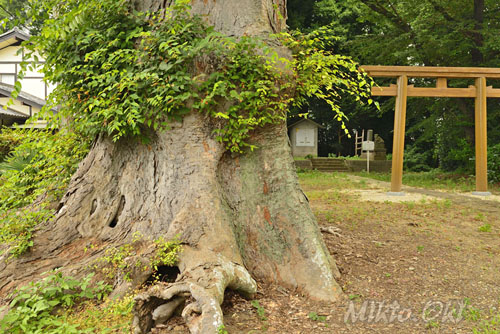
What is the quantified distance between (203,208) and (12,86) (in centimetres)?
1657

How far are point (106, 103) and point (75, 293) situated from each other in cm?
184

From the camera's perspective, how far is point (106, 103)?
381 cm

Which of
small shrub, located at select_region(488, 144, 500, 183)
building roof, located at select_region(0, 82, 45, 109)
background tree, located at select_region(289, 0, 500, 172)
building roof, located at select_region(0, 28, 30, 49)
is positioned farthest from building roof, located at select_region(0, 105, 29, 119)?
small shrub, located at select_region(488, 144, 500, 183)

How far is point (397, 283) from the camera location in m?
3.86

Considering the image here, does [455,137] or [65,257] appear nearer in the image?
[65,257]

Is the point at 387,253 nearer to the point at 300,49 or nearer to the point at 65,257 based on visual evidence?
the point at 300,49

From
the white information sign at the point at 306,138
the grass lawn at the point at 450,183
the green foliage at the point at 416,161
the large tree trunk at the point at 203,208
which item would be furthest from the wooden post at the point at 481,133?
the white information sign at the point at 306,138

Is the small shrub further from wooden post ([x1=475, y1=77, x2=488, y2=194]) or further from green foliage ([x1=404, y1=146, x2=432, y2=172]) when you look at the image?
green foliage ([x1=404, y1=146, x2=432, y2=172])

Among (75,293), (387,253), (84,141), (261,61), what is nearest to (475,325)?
(387,253)

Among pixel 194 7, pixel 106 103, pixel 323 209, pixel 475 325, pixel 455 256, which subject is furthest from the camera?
pixel 323 209

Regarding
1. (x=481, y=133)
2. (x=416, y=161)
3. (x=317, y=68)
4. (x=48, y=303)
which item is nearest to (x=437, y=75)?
(x=481, y=133)

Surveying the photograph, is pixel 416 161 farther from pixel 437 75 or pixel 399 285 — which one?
pixel 399 285

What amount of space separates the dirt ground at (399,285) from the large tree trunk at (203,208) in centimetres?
25

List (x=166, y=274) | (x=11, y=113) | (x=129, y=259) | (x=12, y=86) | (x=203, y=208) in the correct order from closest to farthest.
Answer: (x=129, y=259)
(x=166, y=274)
(x=203, y=208)
(x=11, y=113)
(x=12, y=86)
